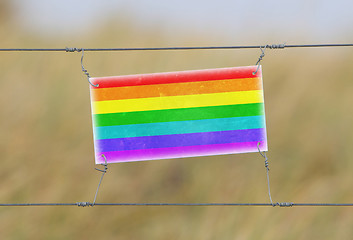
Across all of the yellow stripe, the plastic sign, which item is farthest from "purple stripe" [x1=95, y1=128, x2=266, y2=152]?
the yellow stripe

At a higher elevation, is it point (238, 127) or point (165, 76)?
point (165, 76)

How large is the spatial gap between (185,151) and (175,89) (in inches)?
11.8

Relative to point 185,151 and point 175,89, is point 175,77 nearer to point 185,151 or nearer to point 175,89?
point 175,89

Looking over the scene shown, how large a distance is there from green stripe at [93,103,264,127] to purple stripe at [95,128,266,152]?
0.08 metres

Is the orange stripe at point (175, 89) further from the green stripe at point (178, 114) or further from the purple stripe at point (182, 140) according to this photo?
the purple stripe at point (182, 140)

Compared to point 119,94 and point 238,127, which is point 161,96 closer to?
point 119,94

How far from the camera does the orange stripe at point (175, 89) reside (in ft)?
6.80

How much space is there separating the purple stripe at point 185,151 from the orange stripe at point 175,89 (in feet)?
0.85

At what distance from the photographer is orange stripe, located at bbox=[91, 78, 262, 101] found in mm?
2072

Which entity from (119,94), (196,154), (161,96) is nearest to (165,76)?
(161,96)

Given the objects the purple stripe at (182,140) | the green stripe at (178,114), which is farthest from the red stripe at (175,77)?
the purple stripe at (182,140)

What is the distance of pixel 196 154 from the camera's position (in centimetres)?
209

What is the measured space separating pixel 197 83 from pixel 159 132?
296 mm

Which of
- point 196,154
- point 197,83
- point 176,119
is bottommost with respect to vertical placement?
point 196,154
